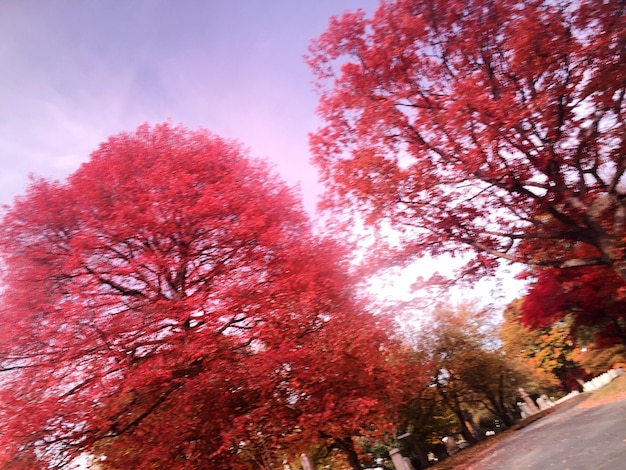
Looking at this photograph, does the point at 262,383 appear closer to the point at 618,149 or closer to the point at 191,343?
the point at 191,343

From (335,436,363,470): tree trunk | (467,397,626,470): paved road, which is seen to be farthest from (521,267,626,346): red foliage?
(335,436,363,470): tree trunk

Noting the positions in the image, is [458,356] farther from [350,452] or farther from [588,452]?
[588,452]

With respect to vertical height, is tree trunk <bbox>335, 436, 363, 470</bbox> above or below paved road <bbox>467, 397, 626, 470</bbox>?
above

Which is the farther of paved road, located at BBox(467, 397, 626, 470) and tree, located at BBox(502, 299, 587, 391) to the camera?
tree, located at BBox(502, 299, 587, 391)

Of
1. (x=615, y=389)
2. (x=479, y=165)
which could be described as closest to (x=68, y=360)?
(x=479, y=165)

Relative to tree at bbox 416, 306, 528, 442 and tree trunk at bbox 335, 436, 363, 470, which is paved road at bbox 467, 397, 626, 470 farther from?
tree at bbox 416, 306, 528, 442

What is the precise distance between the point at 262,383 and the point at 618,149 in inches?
276

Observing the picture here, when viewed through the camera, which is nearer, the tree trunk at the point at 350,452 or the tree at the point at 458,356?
the tree trunk at the point at 350,452

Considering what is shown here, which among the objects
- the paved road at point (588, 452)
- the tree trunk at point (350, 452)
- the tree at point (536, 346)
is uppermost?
the tree at point (536, 346)

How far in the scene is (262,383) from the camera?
22.9 feet

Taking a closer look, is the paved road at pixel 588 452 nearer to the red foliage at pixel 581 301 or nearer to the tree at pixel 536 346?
the red foliage at pixel 581 301

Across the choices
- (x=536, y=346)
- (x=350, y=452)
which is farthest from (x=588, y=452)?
(x=536, y=346)

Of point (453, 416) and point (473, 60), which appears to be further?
point (453, 416)

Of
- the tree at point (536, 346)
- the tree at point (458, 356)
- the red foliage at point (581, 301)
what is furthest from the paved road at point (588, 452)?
the tree at point (536, 346)
